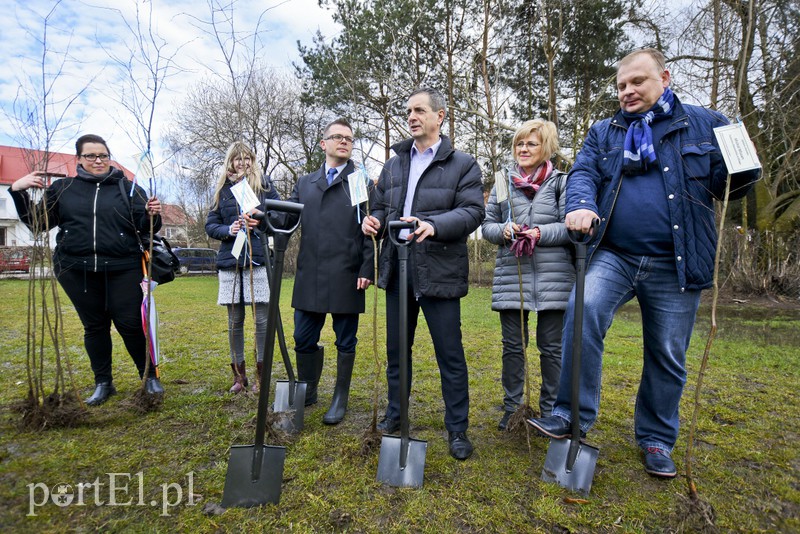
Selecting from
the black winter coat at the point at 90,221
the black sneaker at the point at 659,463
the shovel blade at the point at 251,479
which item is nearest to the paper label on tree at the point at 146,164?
the black winter coat at the point at 90,221

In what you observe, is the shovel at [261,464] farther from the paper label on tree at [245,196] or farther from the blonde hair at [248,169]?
the blonde hair at [248,169]

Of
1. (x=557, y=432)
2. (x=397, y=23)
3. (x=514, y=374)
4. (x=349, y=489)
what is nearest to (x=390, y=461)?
(x=349, y=489)

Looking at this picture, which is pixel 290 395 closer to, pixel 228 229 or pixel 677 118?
pixel 228 229

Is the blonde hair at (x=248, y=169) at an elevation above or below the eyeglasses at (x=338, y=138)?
below

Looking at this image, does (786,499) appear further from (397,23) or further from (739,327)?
(397,23)

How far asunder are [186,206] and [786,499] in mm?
30990

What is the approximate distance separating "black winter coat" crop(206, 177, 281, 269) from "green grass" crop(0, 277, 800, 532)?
1125 mm

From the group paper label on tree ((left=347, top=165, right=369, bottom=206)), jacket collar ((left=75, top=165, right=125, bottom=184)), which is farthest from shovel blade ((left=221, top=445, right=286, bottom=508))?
jacket collar ((left=75, top=165, right=125, bottom=184))

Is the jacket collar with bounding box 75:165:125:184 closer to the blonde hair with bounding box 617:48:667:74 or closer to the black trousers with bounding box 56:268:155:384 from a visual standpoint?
the black trousers with bounding box 56:268:155:384

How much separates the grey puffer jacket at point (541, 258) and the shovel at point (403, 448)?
82 centimetres

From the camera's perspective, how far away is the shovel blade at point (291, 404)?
286 centimetres

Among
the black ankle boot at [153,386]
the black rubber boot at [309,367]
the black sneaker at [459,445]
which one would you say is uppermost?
Result: the black rubber boot at [309,367]

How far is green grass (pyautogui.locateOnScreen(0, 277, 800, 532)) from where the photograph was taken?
1970 millimetres

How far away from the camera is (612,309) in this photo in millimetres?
2324
